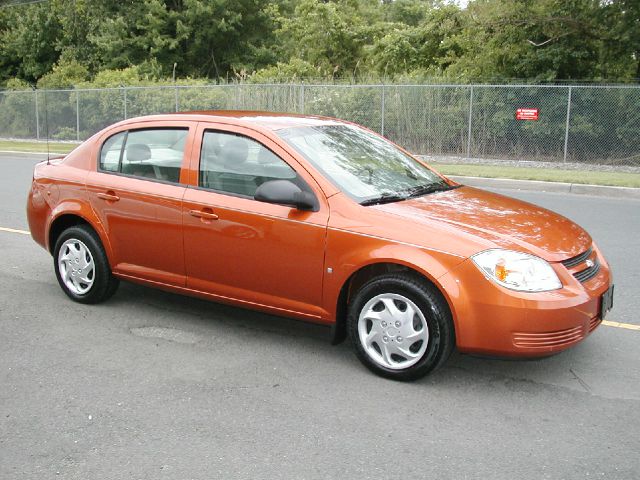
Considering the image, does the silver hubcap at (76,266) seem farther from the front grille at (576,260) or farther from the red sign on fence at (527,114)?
the red sign on fence at (527,114)

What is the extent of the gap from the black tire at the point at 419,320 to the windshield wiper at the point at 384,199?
538 millimetres

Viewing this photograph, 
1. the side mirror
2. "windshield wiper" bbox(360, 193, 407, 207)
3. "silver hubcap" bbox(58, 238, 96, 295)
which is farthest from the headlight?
"silver hubcap" bbox(58, 238, 96, 295)

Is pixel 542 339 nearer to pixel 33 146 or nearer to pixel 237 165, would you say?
pixel 237 165

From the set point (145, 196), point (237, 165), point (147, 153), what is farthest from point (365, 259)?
point (147, 153)

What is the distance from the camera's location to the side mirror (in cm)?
454

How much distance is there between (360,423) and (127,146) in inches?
122

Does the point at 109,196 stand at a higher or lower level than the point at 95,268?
higher

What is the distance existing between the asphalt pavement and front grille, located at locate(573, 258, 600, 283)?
62 cm

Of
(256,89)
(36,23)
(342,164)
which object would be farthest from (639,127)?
(36,23)

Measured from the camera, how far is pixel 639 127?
18.4 m

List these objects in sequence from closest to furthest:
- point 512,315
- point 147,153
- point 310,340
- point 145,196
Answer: point 512,315 → point 310,340 → point 145,196 → point 147,153

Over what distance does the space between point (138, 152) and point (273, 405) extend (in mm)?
2520

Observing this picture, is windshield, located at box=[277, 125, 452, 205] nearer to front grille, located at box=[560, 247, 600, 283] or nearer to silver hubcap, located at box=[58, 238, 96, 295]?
front grille, located at box=[560, 247, 600, 283]

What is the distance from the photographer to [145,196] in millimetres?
5367
